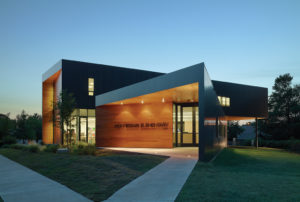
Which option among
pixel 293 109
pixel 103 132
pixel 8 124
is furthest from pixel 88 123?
pixel 293 109

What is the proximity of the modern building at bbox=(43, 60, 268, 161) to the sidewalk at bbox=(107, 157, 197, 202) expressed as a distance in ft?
12.0

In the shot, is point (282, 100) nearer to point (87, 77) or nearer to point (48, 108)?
point (87, 77)

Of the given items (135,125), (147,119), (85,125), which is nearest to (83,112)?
(85,125)

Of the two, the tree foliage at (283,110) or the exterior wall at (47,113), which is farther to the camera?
the tree foliage at (283,110)

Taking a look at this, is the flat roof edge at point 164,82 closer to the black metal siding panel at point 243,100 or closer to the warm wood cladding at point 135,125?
the warm wood cladding at point 135,125

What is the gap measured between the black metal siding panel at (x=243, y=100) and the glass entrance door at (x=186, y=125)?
51.7 feet

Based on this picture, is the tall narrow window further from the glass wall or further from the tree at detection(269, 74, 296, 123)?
the tree at detection(269, 74, 296, 123)

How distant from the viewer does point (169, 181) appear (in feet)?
23.8

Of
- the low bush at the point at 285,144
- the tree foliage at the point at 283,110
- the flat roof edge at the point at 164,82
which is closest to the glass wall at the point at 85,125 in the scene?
the flat roof edge at the point at 164,82

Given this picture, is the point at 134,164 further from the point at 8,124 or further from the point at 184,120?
the point at 8,124

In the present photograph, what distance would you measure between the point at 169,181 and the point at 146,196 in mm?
1761

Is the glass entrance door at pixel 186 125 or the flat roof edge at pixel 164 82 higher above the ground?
the flat roof edge at pixel 164 82

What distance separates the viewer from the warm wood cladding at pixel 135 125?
19750 mm

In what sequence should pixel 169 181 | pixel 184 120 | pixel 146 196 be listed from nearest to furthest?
pixel 146 196, pixel 169 181, pixel 184 120
